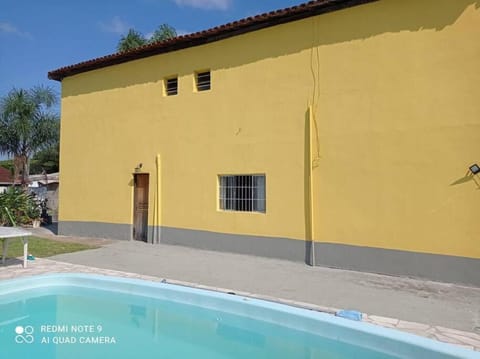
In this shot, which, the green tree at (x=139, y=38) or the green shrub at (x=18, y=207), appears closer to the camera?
the green shrub at (x=18, y=207)

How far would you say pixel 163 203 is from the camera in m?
13.3

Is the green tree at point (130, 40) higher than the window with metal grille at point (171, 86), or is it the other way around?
the green tree at point (130, 40)

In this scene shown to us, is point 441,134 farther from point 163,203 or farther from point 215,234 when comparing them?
point 163,203

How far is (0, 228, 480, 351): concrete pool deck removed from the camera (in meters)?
6.09

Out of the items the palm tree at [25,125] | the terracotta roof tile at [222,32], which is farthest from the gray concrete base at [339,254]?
the palm tree at [25,125]

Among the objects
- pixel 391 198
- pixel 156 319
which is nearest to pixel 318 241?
pixel 391 198

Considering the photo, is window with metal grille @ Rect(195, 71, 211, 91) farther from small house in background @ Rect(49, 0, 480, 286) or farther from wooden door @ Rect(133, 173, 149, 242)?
wooden door @ Rect(133, 173, 149, 242)

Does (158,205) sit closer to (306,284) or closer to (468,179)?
(306,284)

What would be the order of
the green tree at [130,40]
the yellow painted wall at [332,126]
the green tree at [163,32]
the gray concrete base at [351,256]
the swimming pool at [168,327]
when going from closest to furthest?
the swimming pool at [168,327] → the gray concrete base at [351,256] → the yellow painted wall at [332,126] → the green tree at [130,40] → the green tree at [163,32]

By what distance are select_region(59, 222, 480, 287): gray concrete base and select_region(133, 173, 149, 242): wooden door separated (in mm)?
350

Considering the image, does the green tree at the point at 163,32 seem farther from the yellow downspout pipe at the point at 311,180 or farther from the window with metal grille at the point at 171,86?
the yellow downspout pipe at the point at 311,180

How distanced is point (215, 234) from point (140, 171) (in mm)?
3921

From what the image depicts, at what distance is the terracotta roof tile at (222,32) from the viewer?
9.92m

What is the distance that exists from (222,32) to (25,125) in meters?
16.7
